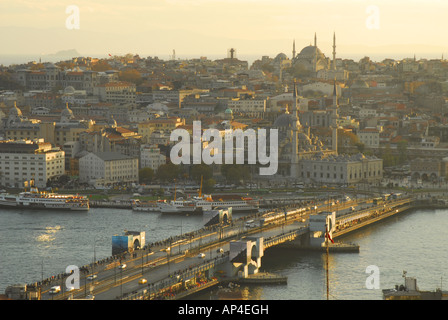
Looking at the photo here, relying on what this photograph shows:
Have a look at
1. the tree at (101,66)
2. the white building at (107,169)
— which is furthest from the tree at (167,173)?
the tree at (101,66)

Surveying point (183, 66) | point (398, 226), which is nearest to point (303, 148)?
point (398, 226)

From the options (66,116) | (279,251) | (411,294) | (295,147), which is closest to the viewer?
(411,294)

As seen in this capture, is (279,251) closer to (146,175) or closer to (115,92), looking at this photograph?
(146,175)

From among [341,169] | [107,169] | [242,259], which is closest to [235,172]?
[341,169]

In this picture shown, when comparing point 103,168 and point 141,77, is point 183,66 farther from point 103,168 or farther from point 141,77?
point 103,168

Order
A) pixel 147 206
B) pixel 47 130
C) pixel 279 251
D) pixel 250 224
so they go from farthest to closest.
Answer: pixel 47 130, pixel 147 206, pixel 250 224, pixel 279 251

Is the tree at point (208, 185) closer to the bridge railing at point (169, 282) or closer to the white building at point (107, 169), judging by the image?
the white building at point (107, 169)

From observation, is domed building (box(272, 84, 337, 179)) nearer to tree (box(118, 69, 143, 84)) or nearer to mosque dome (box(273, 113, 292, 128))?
mosque dome (box(273, 113, 292, 128))
